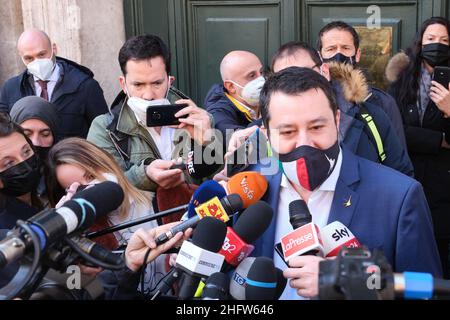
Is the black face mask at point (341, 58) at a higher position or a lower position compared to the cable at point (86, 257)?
higher

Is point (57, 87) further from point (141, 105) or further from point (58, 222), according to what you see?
point (58, 222)

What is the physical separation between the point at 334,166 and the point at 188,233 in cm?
63

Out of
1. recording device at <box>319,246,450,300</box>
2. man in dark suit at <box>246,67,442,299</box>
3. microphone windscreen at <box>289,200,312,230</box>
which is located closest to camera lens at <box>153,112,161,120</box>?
man in dark suit at <box>246,67,442,299</box>

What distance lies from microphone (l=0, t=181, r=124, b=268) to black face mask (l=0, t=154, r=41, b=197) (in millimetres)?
1106

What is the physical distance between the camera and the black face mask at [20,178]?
293 cm

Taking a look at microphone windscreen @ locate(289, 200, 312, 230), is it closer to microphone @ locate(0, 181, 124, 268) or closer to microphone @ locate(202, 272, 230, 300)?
microphone @ locate(202, 272, 230, 300)

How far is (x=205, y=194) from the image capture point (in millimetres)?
2348

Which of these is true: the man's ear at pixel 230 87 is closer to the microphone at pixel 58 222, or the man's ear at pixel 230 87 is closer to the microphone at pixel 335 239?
the microphone at pixel 335 239

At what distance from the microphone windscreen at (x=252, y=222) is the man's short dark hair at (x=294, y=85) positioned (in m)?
0.46

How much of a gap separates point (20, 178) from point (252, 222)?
128 centimetres

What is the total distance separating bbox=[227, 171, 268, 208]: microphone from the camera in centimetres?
241

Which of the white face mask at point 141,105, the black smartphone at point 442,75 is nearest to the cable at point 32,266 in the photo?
the white face mask at point 141,105
